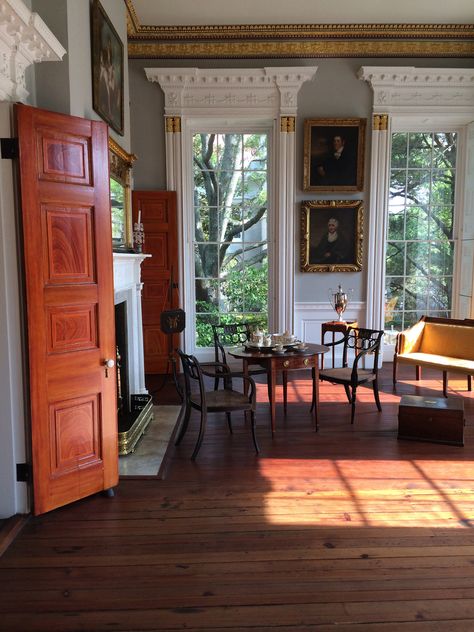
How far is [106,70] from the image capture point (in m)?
4.13

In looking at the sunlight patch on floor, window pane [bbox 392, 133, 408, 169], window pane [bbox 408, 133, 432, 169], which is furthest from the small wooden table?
window pane [bbox 408, 133, 432, 169]

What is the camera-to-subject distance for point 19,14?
97.3 inches

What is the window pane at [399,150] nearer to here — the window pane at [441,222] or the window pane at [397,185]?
the window pane at [397,185]

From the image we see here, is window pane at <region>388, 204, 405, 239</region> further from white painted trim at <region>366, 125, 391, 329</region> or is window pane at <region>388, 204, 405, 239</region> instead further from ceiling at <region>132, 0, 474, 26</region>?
ceiling at <region>132, 0, 474, 26</region>

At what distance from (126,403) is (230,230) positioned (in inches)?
128

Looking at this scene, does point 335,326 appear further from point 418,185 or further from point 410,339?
point 418,185

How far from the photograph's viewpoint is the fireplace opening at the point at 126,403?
13.1ft

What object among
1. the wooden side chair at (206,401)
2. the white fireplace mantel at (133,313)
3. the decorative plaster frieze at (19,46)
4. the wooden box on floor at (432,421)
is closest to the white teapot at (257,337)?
the wooden side chair at (206,401)

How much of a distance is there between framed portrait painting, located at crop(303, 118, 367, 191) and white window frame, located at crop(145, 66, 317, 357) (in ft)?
0.76

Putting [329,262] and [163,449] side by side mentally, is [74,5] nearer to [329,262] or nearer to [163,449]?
[163,449]

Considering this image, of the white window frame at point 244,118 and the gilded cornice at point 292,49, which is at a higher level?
the gilded cornice at point 292,49

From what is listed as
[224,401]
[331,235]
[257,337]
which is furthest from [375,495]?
[331,235]

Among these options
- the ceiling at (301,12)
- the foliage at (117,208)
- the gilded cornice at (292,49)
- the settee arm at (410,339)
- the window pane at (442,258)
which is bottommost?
the settee arm at (410,339)

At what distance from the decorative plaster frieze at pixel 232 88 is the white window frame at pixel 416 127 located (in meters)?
0.92
